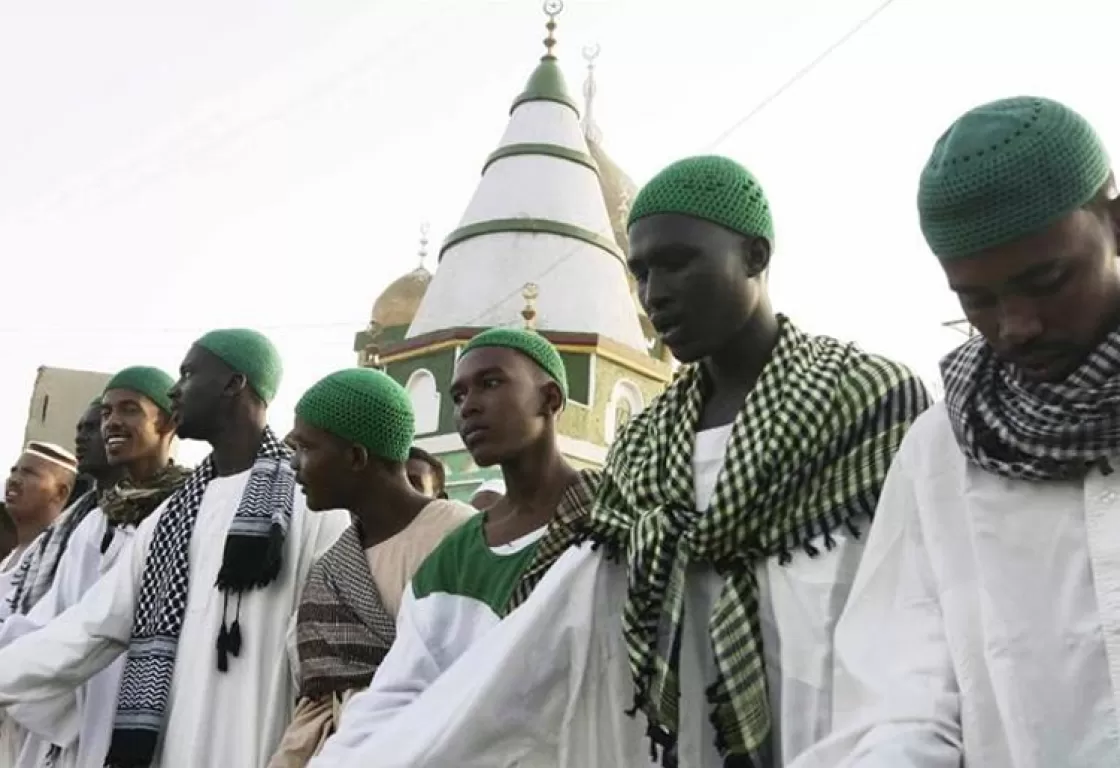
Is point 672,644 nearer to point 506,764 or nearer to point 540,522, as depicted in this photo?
point 506,764

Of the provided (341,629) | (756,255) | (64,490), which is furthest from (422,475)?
(756,255)

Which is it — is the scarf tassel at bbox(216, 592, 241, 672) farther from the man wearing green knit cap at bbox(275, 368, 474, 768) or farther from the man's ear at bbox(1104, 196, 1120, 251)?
the man's ear at bbox(1104, 196, 1120, 251)

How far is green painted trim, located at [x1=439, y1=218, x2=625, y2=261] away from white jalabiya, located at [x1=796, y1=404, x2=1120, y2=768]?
15.6 metres

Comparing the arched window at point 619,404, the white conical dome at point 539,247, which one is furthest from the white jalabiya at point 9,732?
the white conical dome at point 539,247

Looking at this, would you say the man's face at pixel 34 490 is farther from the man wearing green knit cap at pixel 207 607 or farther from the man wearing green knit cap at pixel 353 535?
the man wearing green knit cap at pixel 353 535

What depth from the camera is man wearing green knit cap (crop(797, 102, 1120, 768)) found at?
1.50m

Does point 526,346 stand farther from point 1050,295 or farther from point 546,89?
point 546,89

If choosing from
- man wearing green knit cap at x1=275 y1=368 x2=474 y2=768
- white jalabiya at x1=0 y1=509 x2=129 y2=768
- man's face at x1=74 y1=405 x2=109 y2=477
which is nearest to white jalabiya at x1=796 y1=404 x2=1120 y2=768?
man wearing green knit cap at x1=275 y1=368 x2=474 y2=768

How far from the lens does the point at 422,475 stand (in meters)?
5.64

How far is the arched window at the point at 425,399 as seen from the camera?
53.5 ft

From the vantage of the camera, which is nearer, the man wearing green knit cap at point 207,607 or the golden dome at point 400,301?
the man wearing green knit cap at point 207,607

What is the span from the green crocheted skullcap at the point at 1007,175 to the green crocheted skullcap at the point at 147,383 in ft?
12.1

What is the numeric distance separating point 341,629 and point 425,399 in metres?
13.5

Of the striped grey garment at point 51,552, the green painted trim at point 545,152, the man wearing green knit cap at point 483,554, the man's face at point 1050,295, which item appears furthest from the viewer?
the green painted trim at point 545,152
